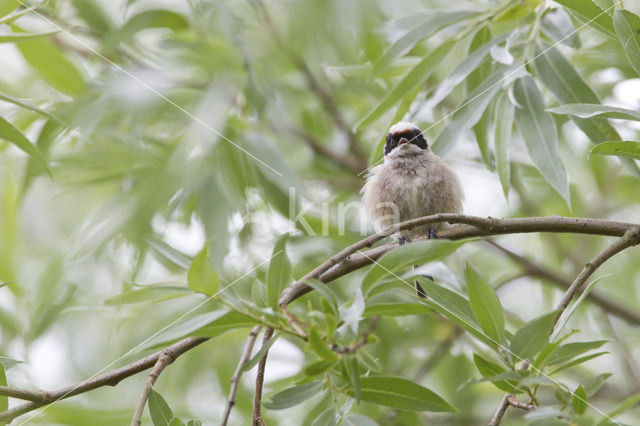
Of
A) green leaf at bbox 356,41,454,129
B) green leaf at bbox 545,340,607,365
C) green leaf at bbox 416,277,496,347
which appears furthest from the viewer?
green leaf at bbox 356,41,454,129

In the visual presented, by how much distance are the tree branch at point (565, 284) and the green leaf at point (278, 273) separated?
1746 mm

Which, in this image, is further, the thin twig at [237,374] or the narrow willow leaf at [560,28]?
the narrow willow leaf at [560,28]

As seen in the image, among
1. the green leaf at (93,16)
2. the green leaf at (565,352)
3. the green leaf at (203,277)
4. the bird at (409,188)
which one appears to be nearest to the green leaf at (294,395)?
the green leaf at (203,277)

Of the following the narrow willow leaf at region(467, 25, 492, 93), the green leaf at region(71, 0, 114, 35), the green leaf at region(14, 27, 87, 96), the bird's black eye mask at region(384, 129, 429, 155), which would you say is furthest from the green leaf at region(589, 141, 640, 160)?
the green leaf at region(71, 0, 114, 35)

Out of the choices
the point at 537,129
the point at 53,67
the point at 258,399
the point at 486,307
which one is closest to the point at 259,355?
the point at 258,399

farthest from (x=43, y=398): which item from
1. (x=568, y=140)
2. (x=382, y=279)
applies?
(x=568, y=140)

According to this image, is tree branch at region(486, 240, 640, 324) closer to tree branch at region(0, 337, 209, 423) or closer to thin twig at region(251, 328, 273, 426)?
thin twig at region(251, 328, 273, 426)

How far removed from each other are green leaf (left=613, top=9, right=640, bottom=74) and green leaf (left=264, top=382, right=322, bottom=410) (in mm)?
1158

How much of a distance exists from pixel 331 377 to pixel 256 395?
0.25 meters

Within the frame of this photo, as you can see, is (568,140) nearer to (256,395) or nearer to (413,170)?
(413,170)

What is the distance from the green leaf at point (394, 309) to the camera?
68.4 inches

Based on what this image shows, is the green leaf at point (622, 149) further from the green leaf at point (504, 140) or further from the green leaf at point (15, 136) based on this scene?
the green leaf at point (15, 136)

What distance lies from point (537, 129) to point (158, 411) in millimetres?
1429

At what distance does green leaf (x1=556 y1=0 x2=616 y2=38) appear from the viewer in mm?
2047
